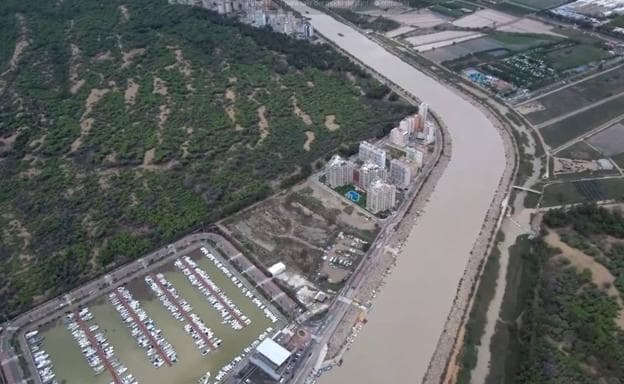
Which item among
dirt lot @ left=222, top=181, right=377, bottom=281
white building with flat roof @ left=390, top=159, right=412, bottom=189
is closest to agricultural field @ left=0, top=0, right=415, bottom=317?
dirt lot @ left=222, top=181, right=377, bottom=281

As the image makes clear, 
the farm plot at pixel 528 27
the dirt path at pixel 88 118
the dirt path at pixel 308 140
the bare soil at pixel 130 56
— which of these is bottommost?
the dirt path at pixel 308 140

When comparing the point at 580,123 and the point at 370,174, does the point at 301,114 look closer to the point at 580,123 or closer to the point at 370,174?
the point at 370,174

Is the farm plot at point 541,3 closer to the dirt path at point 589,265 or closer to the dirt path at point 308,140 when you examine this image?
the dirt path at point 308,140

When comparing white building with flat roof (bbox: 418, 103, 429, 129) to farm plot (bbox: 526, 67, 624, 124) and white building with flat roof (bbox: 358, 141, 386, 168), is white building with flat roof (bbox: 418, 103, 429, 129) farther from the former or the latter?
farm plot (bbox: 526, 67, 624, 124)

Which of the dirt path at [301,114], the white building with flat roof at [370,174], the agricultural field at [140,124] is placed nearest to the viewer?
the agricultural field at [140,124]

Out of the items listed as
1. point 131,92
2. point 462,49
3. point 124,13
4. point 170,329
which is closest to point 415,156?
point 170,329

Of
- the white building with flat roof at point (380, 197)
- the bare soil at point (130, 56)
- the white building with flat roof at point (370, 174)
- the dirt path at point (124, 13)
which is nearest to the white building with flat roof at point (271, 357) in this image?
the white building with flat roof at point (380, 197)
